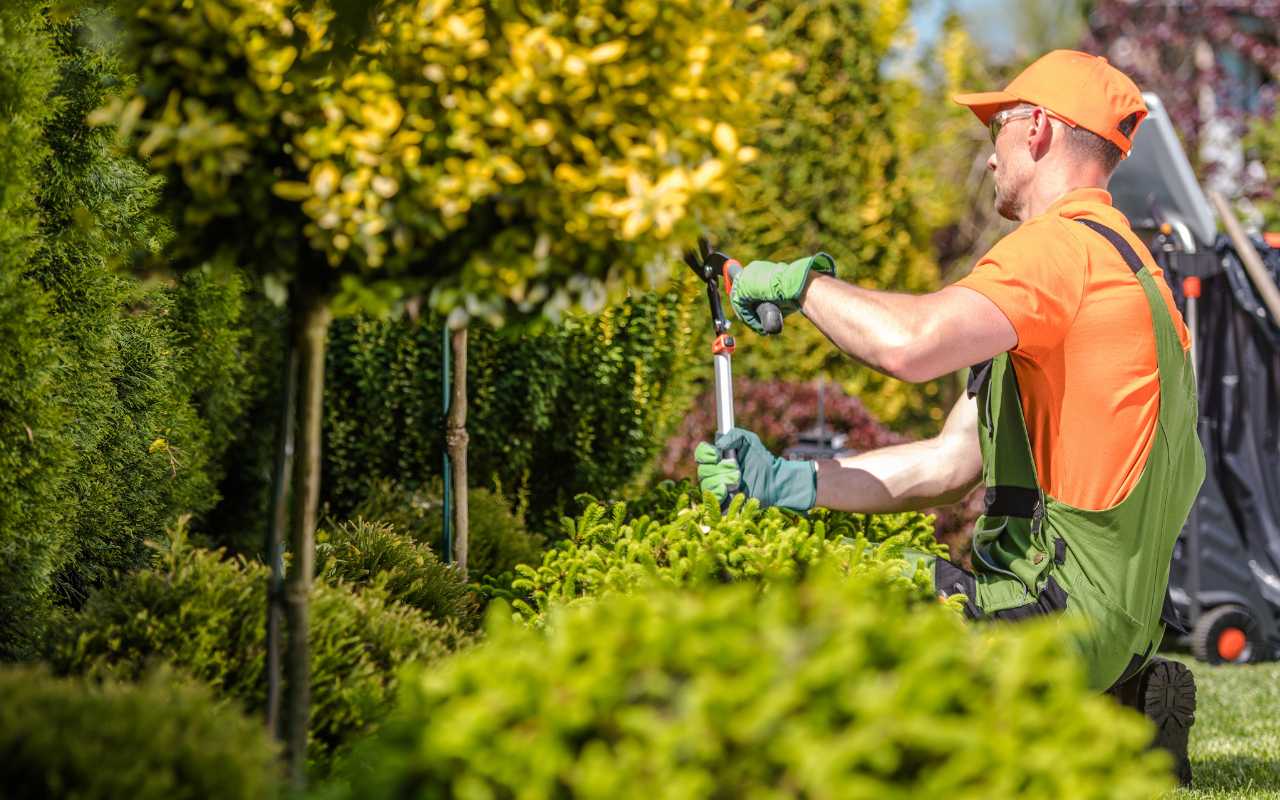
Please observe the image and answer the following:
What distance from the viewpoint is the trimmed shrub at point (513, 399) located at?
4355 mm

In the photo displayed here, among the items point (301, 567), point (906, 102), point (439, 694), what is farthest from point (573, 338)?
point (906, 102)

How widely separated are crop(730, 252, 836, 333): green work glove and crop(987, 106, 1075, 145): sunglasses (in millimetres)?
643

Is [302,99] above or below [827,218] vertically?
below

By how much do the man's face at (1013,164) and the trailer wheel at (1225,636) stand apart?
12.4ft

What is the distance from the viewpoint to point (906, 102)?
8.69 meters

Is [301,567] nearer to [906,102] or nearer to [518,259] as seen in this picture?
[518,259]

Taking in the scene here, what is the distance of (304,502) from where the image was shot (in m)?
2.00

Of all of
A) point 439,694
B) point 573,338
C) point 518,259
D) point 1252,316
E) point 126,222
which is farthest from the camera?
point 1252,316

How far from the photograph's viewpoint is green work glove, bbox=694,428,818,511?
2871mm

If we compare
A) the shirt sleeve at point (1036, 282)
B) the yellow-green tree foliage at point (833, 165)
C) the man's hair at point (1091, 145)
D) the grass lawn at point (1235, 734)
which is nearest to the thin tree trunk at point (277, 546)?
the shirt sleeve at point (1036, 282)

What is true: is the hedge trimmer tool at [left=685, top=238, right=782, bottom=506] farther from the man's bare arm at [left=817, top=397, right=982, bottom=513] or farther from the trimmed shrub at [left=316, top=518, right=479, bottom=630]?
the trimmed shrub at [left=316, top=518, right=479, bottom=630]

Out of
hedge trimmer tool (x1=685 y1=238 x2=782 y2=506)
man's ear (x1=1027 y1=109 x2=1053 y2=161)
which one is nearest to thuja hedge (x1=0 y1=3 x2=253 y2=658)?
hedge trimmer tool (x1=685 y1=238 x2=782 y2=506)

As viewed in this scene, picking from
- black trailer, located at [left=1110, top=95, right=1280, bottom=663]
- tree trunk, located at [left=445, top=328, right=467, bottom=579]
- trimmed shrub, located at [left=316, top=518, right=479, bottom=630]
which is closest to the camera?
trimmed shrub, located at [left=316, top=518, right=479, bottom=630]

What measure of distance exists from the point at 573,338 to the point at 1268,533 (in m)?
3.92
